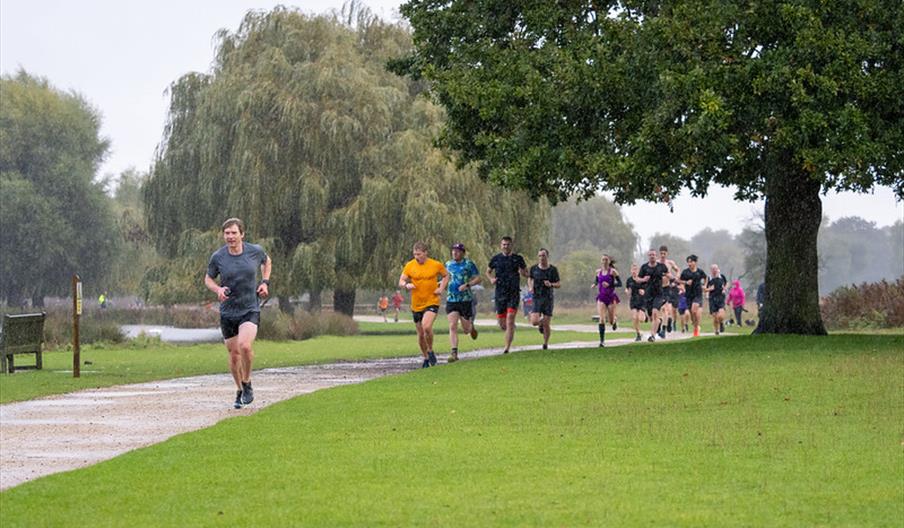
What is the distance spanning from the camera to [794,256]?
31.0 metres

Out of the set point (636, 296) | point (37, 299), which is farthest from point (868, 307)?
point (37, 299)

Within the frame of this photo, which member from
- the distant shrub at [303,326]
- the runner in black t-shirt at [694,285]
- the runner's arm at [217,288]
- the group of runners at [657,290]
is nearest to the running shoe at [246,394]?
the runner's arm at [217,288]

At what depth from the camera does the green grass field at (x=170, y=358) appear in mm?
25562

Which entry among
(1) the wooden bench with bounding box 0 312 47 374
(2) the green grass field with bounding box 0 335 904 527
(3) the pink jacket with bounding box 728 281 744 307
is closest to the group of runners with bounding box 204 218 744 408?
(2) the green grass field with bounding box 0 335 904 527

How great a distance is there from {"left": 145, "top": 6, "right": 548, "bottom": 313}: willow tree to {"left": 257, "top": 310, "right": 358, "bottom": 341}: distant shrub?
55.7 inches

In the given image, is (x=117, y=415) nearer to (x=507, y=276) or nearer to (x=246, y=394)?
(x=246, y=394)

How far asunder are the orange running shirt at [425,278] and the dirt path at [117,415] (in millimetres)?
1505

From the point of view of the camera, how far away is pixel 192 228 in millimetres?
56969

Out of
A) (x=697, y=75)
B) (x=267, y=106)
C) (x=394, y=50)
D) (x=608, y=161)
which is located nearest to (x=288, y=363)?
(x=608, y=161)

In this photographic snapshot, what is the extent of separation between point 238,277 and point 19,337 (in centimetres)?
1255

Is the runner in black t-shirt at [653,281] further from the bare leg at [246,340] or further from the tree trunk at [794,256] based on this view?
the bare leg at [246,340]

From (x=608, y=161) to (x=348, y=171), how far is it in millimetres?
27926

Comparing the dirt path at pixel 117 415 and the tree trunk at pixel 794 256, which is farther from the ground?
the tree trunk at pixel 794 256

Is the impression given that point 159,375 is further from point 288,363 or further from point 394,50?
point 394,50
